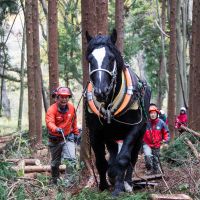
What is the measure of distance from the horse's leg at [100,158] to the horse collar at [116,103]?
563mm

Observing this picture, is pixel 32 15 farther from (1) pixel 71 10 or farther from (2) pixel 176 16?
(1) pixel 71 10

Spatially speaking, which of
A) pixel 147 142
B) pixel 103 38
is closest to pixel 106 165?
pixel 103 38

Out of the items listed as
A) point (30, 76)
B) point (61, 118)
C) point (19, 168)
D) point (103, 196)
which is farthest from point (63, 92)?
point (30, 76)

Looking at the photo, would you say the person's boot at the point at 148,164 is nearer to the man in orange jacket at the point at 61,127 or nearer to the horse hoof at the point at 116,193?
the man in orange jacket at the point at 61,127

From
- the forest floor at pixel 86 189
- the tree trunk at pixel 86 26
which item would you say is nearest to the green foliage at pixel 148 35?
the tree trunk at pixel 86 26

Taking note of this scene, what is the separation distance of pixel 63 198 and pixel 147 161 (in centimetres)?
493

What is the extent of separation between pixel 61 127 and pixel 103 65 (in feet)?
10.2

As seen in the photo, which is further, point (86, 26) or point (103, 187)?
point (86, 26)

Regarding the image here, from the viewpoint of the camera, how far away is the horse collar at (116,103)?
6586 mm

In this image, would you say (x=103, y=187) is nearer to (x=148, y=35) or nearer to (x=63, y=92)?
(x=63, y=92)

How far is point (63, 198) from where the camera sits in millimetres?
6508

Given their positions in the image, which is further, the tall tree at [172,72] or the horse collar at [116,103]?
the tall tree at [172,72]

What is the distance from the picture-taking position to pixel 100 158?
7289 mm

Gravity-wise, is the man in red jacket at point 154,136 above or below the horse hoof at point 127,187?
above
